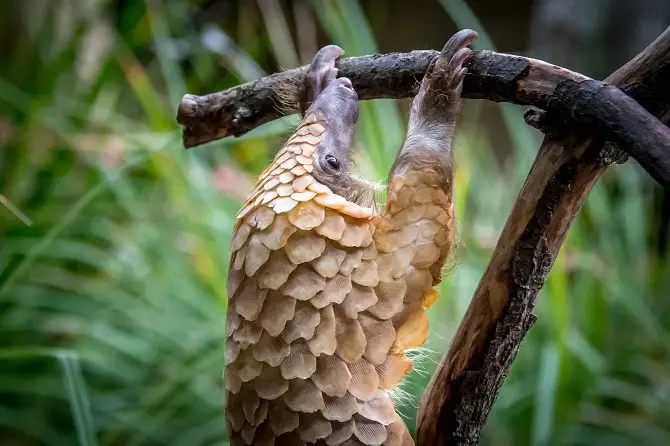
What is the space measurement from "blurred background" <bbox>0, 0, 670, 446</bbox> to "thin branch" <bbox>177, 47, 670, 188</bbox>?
367mm

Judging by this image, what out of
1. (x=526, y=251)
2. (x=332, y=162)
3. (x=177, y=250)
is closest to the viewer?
(x=526, y=251)

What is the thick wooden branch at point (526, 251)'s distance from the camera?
0.61 meters

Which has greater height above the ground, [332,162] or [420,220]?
[332,162]

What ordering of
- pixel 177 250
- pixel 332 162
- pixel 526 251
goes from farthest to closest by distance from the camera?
pixel 177 250, pixel 332 162, pixel 526 251

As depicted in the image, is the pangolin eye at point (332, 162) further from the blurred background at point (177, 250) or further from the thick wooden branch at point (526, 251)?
the blurred background at point (177, 250)

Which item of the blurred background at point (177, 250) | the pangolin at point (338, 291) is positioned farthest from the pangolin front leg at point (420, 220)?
the blurred background at point (177, 250)

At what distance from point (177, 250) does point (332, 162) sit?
1.20 m

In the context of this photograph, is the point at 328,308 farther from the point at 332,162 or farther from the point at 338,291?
the point at 332,162

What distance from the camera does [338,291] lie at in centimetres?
70

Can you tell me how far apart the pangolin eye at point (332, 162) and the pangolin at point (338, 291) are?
0.04 meters

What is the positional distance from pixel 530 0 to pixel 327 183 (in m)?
2.56

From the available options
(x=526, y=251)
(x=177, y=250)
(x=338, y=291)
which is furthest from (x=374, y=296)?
(x=177, y=250)

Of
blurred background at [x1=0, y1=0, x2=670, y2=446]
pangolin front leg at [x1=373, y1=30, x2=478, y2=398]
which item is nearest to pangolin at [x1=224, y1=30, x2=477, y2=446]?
pangolin front leg at [x1=373, y1=30, x2=478, y2=398]

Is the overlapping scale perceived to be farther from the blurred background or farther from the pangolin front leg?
the blurred background
